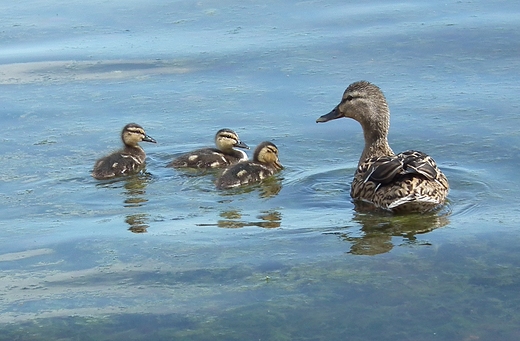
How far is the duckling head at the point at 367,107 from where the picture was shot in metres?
6.96

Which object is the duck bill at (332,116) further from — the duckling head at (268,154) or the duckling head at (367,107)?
the duckling head at (268,154)

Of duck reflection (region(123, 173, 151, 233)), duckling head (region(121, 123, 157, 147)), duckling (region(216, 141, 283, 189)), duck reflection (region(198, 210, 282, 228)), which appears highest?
duckling head (region(121, 123, 157, 147))

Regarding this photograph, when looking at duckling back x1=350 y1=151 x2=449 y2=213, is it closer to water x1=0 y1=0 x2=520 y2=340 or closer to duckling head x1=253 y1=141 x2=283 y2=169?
water x1=0 y1=0 x2=520 y2=340

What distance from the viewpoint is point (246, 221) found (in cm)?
572

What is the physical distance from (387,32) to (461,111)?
86.5 inches

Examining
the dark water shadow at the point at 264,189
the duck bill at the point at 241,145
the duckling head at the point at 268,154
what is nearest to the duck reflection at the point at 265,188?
the dark water shadow at the point at 264,189

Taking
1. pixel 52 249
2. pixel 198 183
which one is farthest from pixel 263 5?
pixel 52 249

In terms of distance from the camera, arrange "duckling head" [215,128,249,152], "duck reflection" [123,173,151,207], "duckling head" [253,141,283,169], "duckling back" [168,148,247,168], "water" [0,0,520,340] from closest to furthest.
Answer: "water" [0,0,520,340]
"duck reflection" [123,173,151,207]
"duckling head" [253,141,283,169]
"duckling back" [168,148,247,168]
"duckling head" [215,128,249,152]

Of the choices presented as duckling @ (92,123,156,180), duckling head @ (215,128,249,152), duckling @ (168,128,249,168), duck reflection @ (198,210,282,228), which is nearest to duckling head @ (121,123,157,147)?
duckling @ (92,123,156,180)

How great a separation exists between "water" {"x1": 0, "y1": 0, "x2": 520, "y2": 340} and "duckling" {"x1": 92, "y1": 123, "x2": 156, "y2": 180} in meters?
0.09

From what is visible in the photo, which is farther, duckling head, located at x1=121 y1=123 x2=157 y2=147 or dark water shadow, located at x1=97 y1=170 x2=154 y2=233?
duckling head, located at x1=121 y1=123 x2=157 y2=147

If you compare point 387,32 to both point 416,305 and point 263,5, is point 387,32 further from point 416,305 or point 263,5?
point 416,305

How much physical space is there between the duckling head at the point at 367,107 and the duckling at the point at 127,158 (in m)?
1.29

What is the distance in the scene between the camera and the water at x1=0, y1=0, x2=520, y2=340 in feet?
14.5
